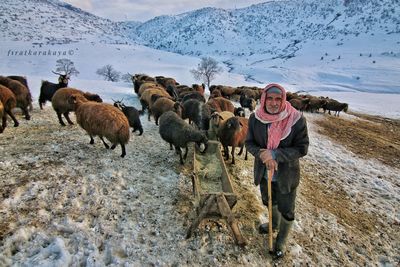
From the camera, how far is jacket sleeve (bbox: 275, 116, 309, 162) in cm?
395

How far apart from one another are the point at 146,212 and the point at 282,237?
249 cm

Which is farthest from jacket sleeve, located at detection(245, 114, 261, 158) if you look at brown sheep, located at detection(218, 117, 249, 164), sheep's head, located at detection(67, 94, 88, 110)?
sheep's head, located at detection(67, 94, 88, 110)

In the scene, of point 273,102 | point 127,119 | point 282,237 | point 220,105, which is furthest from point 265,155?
point 220,105

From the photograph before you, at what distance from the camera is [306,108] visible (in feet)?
83.4

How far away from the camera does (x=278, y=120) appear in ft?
12.9

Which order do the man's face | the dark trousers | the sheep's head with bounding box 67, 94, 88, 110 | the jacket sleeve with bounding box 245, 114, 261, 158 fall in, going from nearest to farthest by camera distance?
the man's face → the jacket sleeve with bounding box 245, 114, 261, 158 → the dark trousers → the sheep's head with bounding box 67, 94, 88, 110

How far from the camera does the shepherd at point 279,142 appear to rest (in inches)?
155

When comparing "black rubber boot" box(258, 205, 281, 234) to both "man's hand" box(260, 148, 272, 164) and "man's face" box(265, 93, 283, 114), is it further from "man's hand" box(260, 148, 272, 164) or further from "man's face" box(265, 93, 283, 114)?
"man's face" box(265, 93, 283, 114)

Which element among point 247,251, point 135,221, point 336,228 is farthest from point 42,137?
point 336,228

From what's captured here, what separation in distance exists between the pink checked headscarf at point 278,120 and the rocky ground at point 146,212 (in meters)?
2.04

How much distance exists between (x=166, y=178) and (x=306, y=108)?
21.4 m

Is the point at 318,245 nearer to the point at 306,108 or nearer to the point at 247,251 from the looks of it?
the point at 247,251

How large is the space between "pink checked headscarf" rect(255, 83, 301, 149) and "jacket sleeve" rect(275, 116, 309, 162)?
79 mm

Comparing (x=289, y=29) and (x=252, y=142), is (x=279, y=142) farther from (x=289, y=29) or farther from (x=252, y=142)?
(x=289, y=29)
